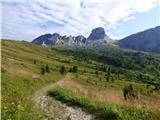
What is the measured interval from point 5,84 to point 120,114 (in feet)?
37.1

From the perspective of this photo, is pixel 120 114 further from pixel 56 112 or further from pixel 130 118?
pixel 56 112

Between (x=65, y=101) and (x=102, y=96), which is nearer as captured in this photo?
(x=102, y=96)

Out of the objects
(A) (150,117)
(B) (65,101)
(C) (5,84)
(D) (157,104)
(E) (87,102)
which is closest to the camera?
(A) (150,117)

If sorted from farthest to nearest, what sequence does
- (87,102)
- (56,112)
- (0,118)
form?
1. (87,102)
2. (56,112)
3. (0,118)

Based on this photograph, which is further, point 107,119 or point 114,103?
point 114,103

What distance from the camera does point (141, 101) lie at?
57.9ft

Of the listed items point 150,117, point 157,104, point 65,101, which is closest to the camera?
point 150,117

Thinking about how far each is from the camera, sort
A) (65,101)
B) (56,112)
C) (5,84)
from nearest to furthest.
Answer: (56,112)
(65,101)
(5,84)

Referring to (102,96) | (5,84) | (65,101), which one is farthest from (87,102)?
(5,84)

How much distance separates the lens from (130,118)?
15.1 m

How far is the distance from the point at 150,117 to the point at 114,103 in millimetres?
3769

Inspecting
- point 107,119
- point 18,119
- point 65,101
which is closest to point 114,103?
point 107,119

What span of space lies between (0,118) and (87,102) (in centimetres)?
801

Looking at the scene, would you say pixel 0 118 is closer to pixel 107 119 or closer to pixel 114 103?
pixel 107 119
